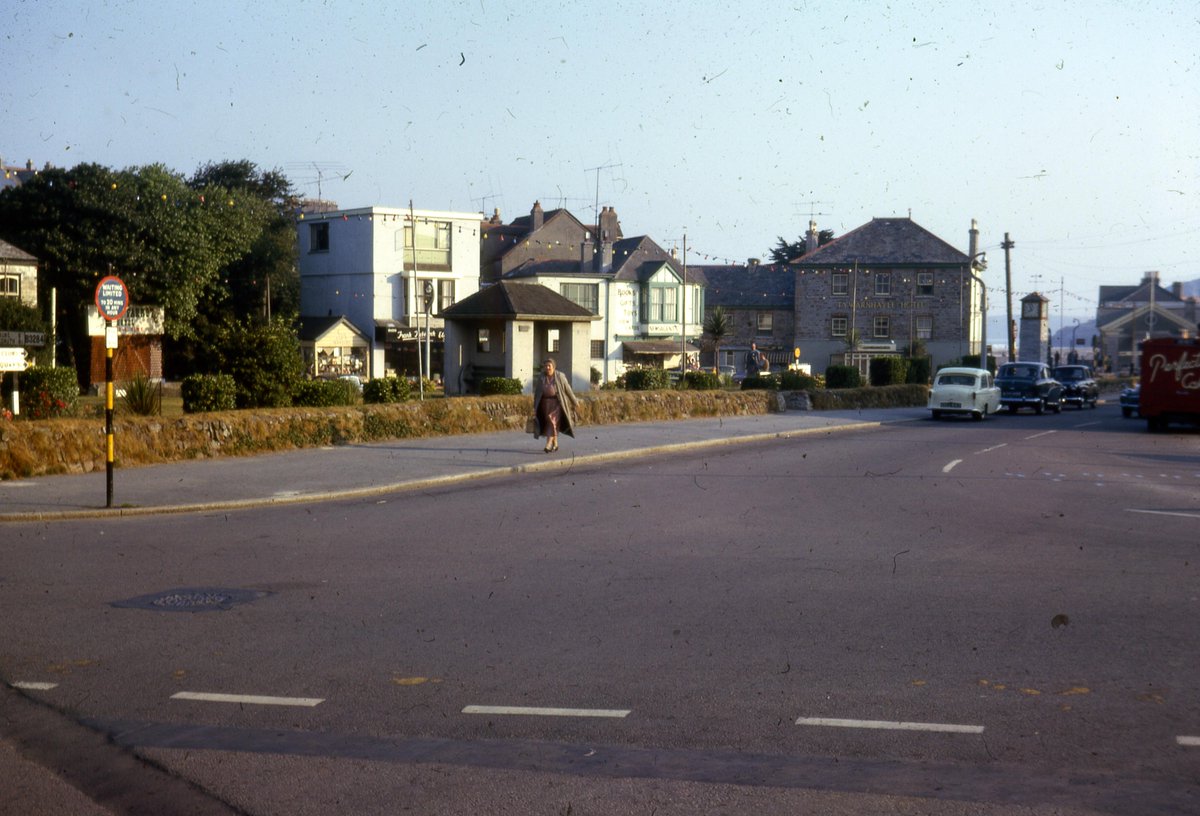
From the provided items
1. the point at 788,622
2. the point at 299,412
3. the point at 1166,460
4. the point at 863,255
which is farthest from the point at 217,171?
the point at 788,622

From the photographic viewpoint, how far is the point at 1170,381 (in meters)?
34.0

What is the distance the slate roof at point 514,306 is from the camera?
38094mm

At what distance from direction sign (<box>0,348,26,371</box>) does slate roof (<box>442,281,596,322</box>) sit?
18.8m

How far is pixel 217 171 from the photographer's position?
70.2 meters

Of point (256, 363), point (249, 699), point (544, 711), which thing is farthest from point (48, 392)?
point (544, 711)

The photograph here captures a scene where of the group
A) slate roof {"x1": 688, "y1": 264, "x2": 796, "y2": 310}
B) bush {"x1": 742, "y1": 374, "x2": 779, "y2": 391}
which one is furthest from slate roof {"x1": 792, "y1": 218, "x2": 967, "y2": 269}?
bush {"x1": 742, "y1": 374, "x2": 779, "y2": 391}

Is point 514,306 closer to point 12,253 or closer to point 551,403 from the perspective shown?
point 551,403

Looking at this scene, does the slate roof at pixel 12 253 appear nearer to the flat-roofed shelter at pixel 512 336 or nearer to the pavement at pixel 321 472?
the flat-roofed shelter at pixel 512 336

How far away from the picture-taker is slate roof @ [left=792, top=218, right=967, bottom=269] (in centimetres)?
7881

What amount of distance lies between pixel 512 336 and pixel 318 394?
1420 centimetres

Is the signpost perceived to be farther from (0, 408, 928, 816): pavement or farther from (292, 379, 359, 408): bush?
(292, 379, 359, 408): bush

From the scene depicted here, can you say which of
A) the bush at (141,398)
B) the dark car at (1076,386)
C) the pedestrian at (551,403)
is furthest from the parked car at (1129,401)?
the bush at (141,398)

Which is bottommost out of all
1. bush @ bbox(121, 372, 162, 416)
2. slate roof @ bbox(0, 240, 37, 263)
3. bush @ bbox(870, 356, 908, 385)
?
bush @ bbox(121, 372, 162, 416)

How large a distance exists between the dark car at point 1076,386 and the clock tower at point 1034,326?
13391mm
